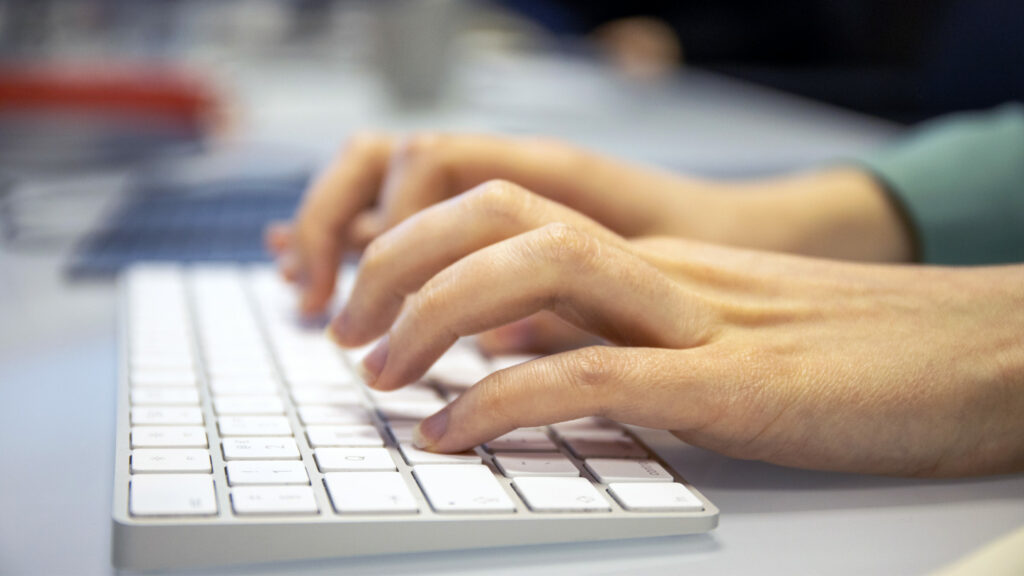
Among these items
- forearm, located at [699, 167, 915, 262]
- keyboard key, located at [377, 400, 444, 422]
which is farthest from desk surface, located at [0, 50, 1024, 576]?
forearm, located at [699, 167, 915, 262]

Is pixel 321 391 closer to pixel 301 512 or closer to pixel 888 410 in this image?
pixel 301 512

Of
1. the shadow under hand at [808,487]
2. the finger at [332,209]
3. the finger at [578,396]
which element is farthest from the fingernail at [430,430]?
the finger at [332,209]

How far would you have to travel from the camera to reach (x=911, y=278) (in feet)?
1.54

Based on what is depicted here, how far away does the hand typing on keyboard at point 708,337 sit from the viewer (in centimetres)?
39

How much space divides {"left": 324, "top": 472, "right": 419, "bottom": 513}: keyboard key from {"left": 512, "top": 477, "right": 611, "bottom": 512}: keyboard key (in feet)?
0.14

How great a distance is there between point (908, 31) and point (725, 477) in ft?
8.03

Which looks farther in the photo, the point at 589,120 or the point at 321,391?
the point at 589,120

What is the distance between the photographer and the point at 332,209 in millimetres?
670

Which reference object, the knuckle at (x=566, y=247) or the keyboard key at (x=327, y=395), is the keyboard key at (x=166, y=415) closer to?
the keyboard key at (x=327, y=395)

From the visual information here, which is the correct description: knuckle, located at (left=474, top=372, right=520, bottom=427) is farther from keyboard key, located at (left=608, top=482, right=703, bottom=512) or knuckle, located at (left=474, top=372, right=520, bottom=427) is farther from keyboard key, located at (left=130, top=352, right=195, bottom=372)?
keyboard key, located at (left=130, top=352, right=195, bottom=372)

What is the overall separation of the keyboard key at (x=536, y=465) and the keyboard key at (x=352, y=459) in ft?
0.14

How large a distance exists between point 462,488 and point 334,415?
0.30 ft

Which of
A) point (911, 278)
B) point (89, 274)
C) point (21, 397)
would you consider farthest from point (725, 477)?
point (89, 274)

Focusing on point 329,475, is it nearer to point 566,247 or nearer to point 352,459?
point 352,459
